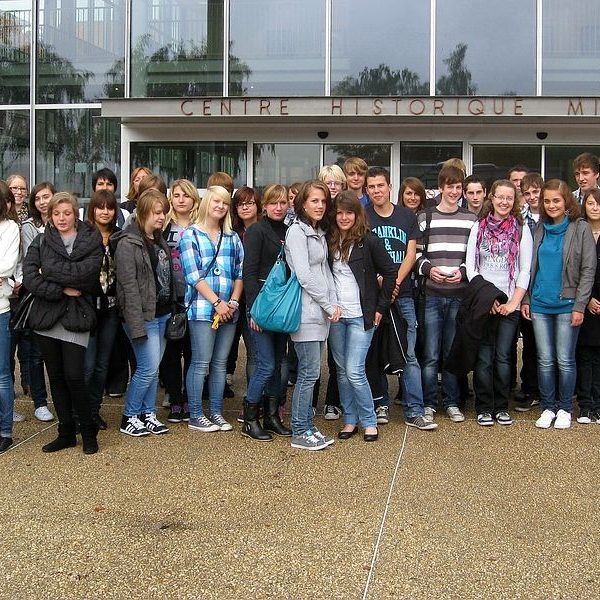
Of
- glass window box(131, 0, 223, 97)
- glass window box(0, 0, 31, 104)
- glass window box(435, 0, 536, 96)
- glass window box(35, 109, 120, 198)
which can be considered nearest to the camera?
glass window box(435, 0, 536, 96)

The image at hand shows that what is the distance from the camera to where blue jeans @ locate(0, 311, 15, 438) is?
5.07 meters

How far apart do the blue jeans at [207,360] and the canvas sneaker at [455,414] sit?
1803 mm

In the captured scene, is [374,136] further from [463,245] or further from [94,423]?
[94,423]

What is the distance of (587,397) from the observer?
5734mm

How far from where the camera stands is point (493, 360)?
577 centimetres

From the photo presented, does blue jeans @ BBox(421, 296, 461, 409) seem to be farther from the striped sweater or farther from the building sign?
the building sign

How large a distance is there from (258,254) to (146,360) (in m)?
1.12

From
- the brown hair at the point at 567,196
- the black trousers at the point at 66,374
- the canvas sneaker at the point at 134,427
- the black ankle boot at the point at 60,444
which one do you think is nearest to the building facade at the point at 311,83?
the brown hair at the point at 567,196

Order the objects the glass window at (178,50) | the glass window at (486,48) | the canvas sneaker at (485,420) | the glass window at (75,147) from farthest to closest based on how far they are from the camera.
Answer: the glass window at (75,147) → the glass window at (178,50) → the glass window at (486,48) → the canvas sneaker at (485,420)

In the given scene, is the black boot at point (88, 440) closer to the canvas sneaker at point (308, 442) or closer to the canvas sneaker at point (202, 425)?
the canvas sneaker at point (202, 425)

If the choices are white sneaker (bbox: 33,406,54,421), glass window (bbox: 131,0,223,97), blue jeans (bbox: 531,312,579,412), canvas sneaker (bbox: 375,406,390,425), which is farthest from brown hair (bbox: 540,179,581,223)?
glass window (bbox: 131,0,223,97)

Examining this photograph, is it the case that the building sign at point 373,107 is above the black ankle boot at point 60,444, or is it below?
above

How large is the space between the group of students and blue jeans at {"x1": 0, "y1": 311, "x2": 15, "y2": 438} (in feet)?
0.04

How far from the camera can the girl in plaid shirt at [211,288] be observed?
530 cm
